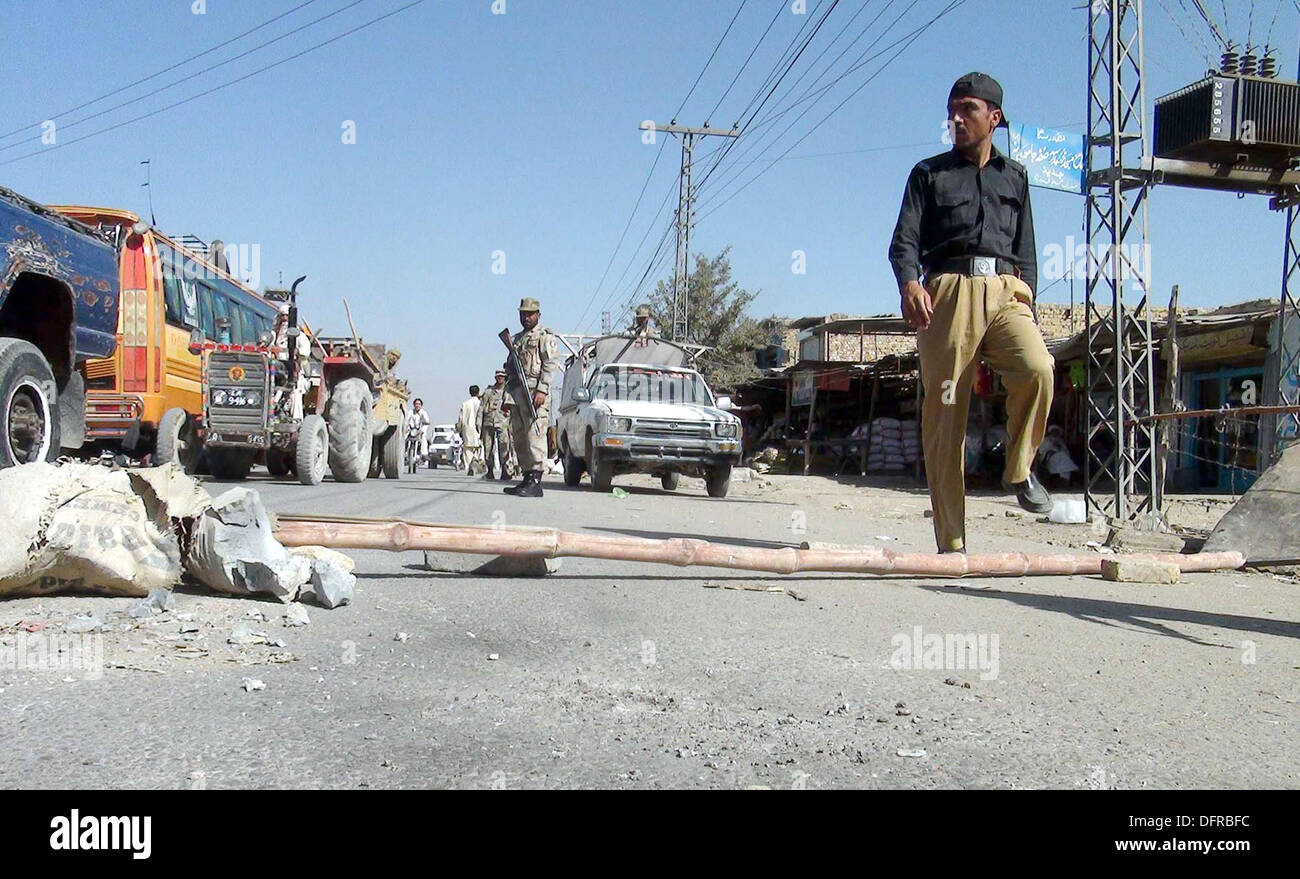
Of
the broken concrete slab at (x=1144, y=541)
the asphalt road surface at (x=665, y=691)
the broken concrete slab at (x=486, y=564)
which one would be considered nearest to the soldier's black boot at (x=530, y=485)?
the broken concrete slab at (x=1144, y=541)

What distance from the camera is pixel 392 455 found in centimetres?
1739

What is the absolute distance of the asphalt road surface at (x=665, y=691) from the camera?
2.36 m

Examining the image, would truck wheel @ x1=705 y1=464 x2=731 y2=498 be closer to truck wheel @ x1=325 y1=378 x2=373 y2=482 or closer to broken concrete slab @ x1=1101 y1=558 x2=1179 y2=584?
truck wheel @ x1=325 y1=378 x2=373 y2=482

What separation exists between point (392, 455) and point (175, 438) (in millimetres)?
6188

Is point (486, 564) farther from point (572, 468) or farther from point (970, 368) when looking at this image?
point (572, 468)

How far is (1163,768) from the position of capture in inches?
98.7

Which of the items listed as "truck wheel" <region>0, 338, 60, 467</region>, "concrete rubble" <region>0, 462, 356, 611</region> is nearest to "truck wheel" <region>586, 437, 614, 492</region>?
"truck wheel" <region>0, 338, 60, 467</region>

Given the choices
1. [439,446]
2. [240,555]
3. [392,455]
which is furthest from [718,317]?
[240,555]

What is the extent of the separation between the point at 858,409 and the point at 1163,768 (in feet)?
89.5

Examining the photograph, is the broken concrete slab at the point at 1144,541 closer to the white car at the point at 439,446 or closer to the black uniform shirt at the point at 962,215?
the black uniform shirt at the point at 962,215

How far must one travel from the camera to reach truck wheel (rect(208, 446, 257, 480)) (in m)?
13.1

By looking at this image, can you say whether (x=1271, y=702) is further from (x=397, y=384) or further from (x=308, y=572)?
(x=397, y=384)

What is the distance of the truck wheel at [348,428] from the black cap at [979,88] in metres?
9.98
